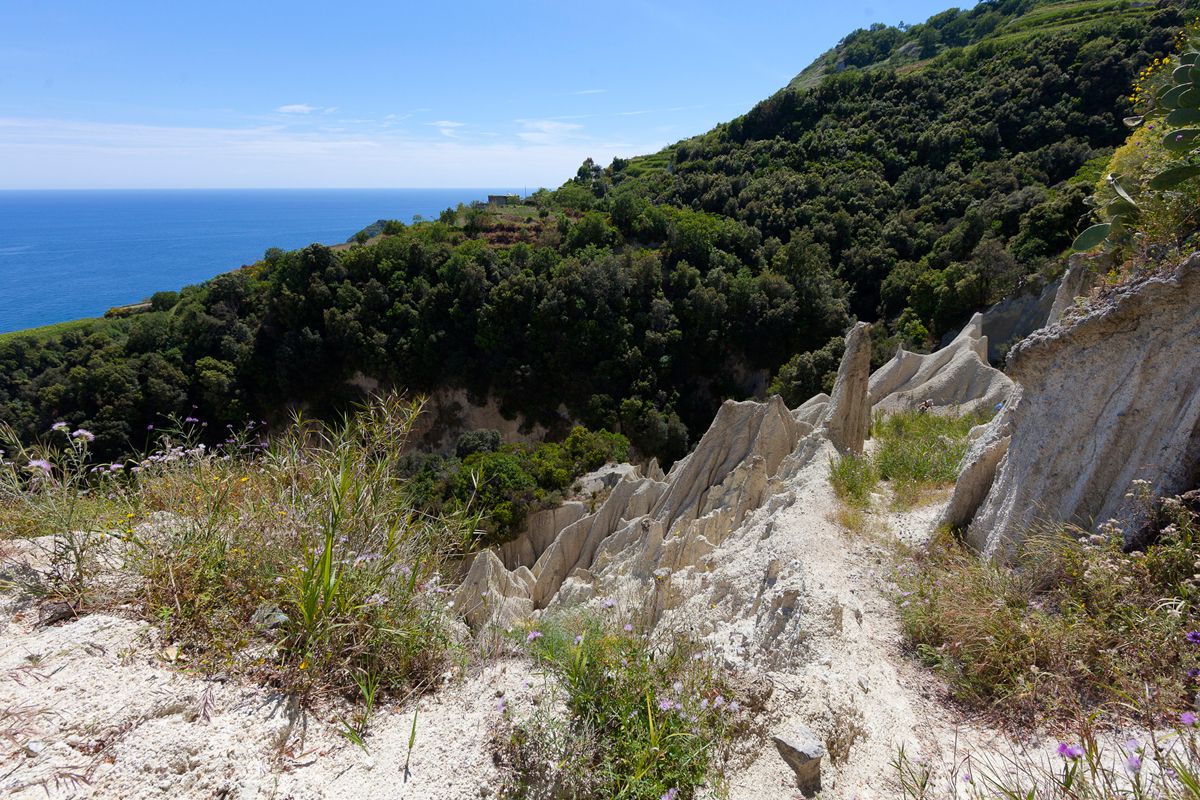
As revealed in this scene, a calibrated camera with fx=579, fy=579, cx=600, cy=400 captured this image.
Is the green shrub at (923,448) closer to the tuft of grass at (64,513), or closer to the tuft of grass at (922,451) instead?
the tuft of grass at (922,451)

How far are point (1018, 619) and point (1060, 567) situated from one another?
3.03ft

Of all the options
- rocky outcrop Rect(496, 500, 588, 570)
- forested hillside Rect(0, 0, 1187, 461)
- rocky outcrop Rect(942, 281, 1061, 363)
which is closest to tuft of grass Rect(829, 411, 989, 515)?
rocky outcrop Rect(496, 500, 588, 570)

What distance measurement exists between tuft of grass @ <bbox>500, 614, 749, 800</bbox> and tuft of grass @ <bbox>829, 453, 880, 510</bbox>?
4678 millimetres

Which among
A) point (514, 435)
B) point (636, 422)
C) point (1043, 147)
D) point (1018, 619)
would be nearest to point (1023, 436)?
point (1018, 619)

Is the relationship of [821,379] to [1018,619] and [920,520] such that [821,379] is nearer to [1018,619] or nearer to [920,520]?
[920,520]

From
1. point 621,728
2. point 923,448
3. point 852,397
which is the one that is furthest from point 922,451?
point 621,728

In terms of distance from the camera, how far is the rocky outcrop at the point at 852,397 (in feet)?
36.4

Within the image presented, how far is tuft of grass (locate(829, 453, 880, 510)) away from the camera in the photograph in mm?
8562

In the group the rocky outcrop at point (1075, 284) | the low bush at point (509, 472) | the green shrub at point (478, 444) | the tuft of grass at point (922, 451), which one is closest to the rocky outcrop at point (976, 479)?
the tuft of grass at point (922, 451)

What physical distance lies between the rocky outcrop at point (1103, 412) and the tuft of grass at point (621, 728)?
3976 millimetres

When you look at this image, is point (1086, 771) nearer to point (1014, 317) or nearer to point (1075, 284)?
point (1075, 284)

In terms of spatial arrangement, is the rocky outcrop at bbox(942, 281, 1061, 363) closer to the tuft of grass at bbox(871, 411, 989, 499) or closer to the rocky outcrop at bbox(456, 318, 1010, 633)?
the rocky outcrop at bbox(456, 318, 1010, 633)

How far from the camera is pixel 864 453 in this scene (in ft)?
35.1

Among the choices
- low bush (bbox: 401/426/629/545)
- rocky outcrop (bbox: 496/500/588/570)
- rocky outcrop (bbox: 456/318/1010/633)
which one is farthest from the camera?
rocky outcrop (bbox: 496/500/588/570)
